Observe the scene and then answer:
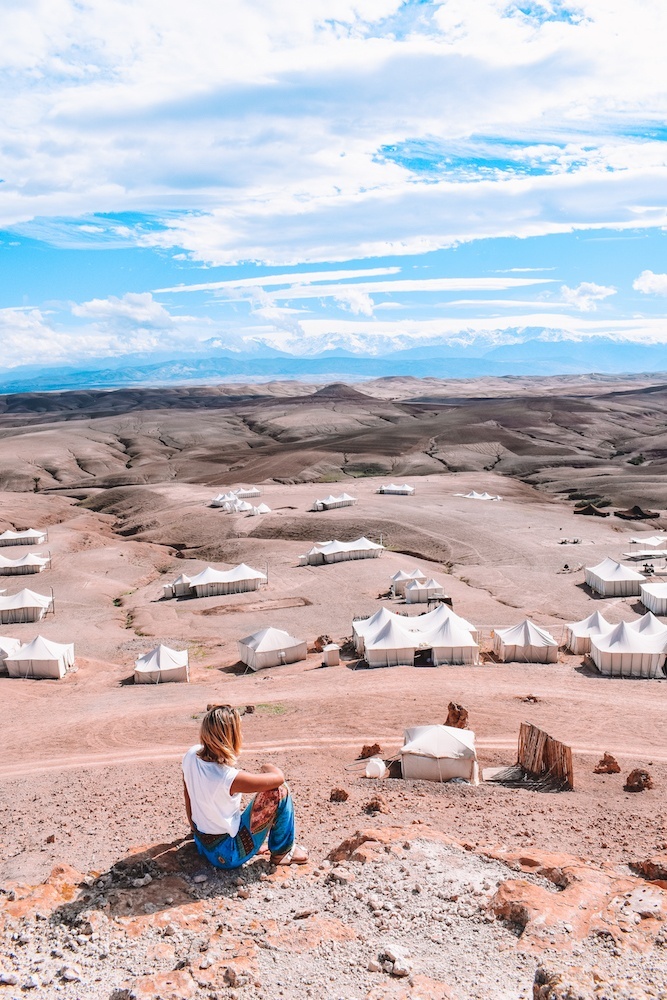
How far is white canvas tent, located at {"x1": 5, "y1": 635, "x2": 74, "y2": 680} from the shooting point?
33.8 meters

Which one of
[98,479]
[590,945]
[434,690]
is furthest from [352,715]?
[98,479]

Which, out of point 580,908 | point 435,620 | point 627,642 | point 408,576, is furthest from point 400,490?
point 580,908

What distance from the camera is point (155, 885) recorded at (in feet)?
29.0

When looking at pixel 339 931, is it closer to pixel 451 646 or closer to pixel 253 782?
pixel 253 782

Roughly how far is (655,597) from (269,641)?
2338 centimetres

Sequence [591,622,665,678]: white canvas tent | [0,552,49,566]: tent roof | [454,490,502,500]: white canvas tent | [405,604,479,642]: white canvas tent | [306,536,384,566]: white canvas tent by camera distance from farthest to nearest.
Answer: [454,490,502,500]: white canvas tent, [0,552,49,566]: tent roof, [306,536,384,566]: white canvas tent, [405,604,479,642]: white canvas tent, [591,622,665,678]: white canvas tent

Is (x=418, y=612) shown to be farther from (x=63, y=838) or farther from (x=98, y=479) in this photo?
(x=98, y=479)

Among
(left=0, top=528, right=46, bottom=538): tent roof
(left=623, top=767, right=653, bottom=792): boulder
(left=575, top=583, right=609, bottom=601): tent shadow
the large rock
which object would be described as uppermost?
the large rock

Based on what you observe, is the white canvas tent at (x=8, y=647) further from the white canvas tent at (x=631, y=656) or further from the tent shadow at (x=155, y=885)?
the tent shadow at (x=155, y=885)

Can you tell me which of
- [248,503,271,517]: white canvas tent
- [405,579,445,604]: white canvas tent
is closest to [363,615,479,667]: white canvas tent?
[405,579,445,604]: white canvas tent

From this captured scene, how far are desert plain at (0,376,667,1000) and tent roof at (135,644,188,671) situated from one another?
1319mm

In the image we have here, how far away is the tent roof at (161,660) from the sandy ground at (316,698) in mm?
1332

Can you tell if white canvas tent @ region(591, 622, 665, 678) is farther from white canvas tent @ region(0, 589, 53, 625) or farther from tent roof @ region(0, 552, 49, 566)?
tent roof @ region(0, 552, 49, 566)

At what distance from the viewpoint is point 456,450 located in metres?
126
